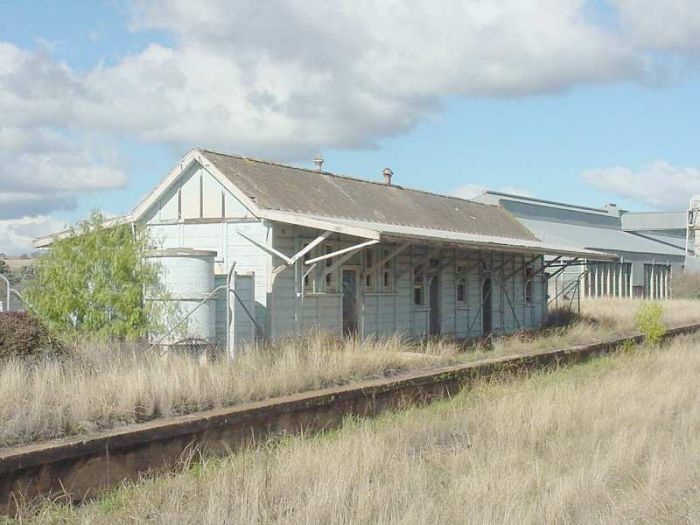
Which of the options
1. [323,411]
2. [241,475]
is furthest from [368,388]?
[241,475]

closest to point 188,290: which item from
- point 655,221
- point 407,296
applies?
point 407,296

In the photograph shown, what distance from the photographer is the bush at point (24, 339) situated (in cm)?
1077

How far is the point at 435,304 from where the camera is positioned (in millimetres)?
21969

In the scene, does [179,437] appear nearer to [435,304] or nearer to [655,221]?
[435,304]

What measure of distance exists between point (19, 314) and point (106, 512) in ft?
17.3

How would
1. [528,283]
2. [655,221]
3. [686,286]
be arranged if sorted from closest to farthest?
[528,283] < [686,286] < [655,221]

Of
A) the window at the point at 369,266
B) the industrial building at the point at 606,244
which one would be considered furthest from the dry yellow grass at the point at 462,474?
the industrial building at the point at 606,244

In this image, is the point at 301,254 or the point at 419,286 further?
the point at 419,286

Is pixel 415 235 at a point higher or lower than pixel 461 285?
higher

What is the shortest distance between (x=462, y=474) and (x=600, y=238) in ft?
152

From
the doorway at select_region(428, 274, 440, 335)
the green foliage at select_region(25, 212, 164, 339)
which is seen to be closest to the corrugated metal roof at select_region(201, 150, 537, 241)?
the doorway at select_region(428, 274, 440, 335)

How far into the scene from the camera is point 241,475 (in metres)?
7.92

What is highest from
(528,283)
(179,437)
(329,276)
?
(329,276)

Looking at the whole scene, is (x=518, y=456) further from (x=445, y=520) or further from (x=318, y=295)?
(x=318, y=295)
